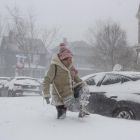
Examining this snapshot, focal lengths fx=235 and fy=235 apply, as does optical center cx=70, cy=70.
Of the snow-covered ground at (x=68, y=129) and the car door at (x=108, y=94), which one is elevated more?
the car door at (x=108, y=94)

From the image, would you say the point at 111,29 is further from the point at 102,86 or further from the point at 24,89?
the point at 102,86

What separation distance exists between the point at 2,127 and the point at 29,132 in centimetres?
56

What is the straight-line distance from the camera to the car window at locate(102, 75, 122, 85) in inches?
212

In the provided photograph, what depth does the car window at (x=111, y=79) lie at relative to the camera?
5391 mm

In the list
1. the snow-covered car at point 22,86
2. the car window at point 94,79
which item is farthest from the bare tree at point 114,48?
the car window at point 94,79

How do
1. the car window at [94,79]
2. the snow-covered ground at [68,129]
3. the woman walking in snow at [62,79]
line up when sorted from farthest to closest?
1. the car window at [94,79]
2. the woman walking in snow at [62,79]
3. the snow-covered ground at [68,129]

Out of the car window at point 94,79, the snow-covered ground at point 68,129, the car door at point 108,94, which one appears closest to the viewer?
the snow-covered ground at point 68,129

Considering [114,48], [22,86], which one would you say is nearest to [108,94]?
[22,86]

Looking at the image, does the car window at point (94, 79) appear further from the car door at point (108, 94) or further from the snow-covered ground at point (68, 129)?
the snow-covered ground at point (68, 129)

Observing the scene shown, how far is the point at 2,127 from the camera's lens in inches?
152

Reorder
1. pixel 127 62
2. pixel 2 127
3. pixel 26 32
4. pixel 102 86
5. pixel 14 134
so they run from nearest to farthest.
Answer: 1. pixel 14 134
2. pixel 2 127
3. pixel 102 86
4. pixel 127 62
5. pixel 26 32

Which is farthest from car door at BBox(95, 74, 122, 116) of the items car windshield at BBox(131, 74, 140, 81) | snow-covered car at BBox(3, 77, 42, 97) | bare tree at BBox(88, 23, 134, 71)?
bare tree at BBox(88, 23, 134, 71)

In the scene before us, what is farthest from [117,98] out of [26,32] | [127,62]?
[26,32]

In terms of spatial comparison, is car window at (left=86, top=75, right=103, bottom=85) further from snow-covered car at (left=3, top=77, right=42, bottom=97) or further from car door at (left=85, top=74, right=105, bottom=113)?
snow-covered car at (left=3, top=77, right=42, bottom=97)
